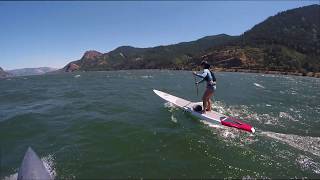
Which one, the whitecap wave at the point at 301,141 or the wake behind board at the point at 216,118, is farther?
the wake behind board at the point at 216,118

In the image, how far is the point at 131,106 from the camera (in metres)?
22.0

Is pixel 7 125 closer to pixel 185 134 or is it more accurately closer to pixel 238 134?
pixel 185 134

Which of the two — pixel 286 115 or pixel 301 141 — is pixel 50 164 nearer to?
pixel 301 141

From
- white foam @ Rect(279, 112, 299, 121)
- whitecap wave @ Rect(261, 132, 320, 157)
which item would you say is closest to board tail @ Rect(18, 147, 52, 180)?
whitecap wave @ Rect(261, 132, 320, 157)

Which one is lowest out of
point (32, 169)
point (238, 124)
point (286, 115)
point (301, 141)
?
point (286, 115)

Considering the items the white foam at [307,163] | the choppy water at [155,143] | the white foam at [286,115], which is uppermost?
the choppy water at [155,143]

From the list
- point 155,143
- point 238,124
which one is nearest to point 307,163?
point 238,124

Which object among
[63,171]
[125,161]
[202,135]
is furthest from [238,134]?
[63,171]

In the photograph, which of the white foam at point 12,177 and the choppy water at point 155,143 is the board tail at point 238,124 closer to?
the choppy water at point 155,143

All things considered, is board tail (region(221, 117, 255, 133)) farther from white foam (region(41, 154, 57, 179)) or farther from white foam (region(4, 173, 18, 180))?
white foam (region(4, 173, 18, 180))

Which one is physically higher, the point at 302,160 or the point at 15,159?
the point at 15,159

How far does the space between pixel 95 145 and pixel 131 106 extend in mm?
9106

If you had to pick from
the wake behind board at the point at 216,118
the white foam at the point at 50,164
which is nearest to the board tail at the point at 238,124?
the wake behind board at the point at 216,118

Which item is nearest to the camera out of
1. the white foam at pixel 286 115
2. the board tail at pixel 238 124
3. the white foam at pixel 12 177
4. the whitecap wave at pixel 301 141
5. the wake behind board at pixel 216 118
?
the white foam at pixel 12 177
